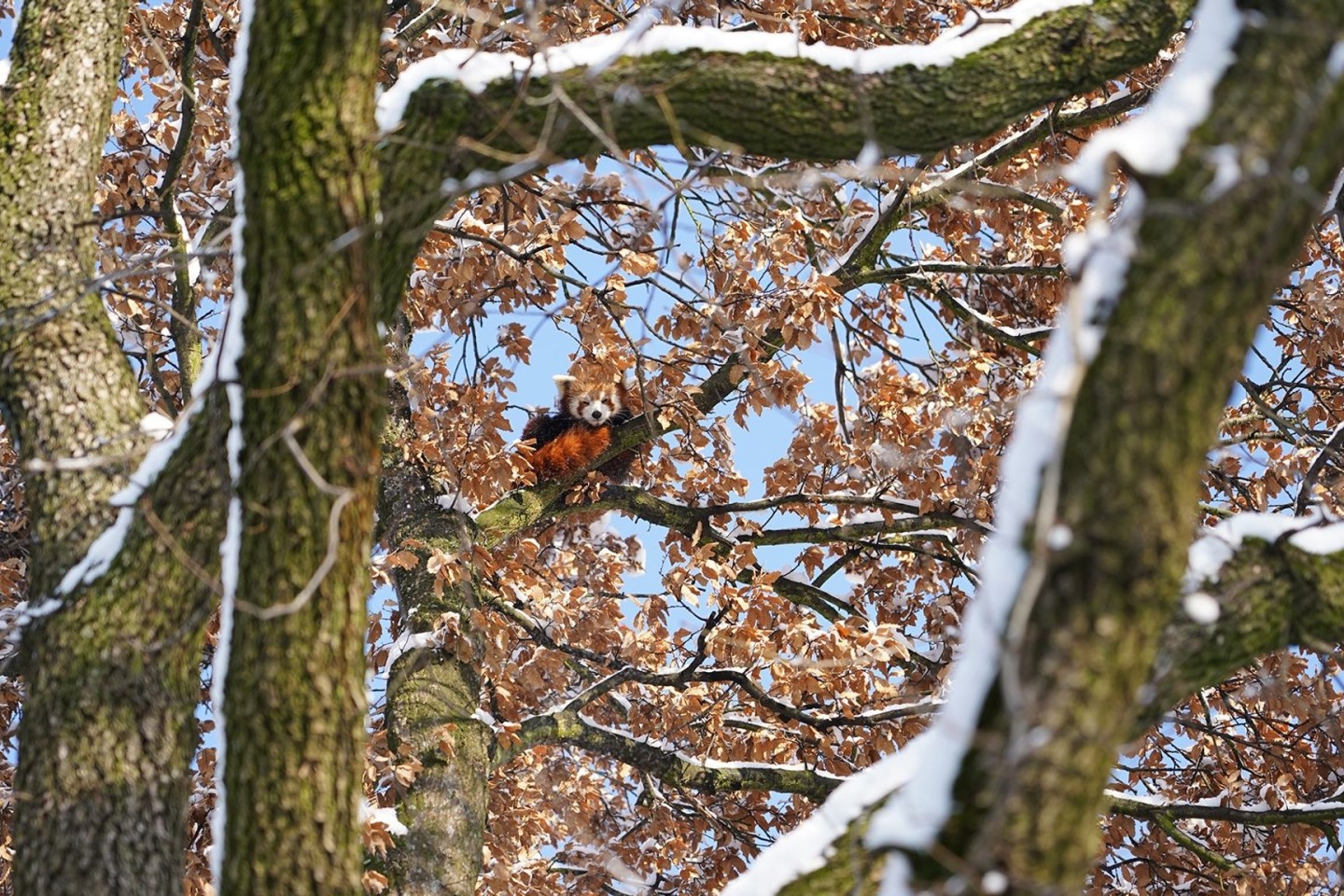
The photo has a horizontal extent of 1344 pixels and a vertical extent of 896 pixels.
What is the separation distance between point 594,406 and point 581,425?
440 mm

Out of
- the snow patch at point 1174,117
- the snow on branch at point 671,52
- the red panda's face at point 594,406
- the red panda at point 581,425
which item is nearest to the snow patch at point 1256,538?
the snow patch at point 1174,117

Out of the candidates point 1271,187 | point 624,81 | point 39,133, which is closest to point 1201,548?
point 1271,187

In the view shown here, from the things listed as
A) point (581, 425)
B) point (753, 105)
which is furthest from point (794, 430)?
point (753, 105)

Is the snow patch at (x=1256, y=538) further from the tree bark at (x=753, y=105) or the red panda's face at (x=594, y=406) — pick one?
the red panda's face at (x=594, y=406)

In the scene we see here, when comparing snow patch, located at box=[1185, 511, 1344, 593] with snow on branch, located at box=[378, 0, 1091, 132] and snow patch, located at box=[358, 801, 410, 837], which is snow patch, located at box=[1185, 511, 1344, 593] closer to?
snow on branch, located at box=[378, 0, 1091, 132]

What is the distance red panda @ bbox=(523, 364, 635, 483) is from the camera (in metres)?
7.90

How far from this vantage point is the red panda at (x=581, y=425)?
7898 mm

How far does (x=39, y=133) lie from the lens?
4418 millimetres

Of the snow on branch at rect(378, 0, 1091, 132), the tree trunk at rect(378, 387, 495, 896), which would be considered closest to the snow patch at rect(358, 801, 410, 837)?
the tree trunk at rect(378, 387, 495, 896)

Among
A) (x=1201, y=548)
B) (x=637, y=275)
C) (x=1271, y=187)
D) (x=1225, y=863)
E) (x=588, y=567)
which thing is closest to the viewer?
(x=1271, y=187)

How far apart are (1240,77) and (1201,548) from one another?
1409mm

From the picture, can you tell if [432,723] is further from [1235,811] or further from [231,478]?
[1235,811]

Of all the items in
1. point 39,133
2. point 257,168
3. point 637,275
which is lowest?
point 257,168

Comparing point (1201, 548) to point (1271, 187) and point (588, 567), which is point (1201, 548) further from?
point (588, 567)
